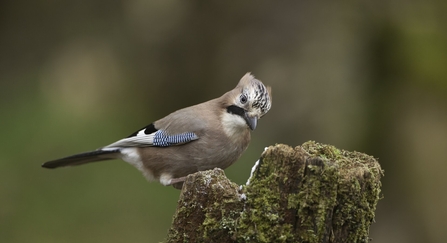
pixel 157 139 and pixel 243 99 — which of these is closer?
pixel 243 99

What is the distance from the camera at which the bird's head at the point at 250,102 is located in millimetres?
5336

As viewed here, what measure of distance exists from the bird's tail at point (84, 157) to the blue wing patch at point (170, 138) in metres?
0.64

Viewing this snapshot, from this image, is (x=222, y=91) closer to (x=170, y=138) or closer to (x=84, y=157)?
(x=84, y=157)

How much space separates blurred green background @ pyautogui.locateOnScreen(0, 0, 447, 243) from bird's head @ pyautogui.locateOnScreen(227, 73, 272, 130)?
383cm

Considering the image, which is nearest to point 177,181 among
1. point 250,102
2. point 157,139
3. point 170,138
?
point 170,138

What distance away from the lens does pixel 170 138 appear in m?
5.81

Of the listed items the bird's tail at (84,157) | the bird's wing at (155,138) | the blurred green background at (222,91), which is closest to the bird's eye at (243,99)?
the bird's wing at (155,138)

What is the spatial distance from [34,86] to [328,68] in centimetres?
558

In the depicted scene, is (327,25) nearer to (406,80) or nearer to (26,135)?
(406,80)

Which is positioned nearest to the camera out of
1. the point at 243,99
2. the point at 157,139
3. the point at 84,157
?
the point at 243,99

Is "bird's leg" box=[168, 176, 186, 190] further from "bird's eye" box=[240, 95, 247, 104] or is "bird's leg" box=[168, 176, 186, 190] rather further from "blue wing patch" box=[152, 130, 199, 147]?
"bird's eye" box=[240, 95, 247, 104]

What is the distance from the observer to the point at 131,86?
36.0 ft

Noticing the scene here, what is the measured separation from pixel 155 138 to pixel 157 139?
5 cm

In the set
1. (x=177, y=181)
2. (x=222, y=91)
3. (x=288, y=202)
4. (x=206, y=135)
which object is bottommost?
(x=288, y=202)
